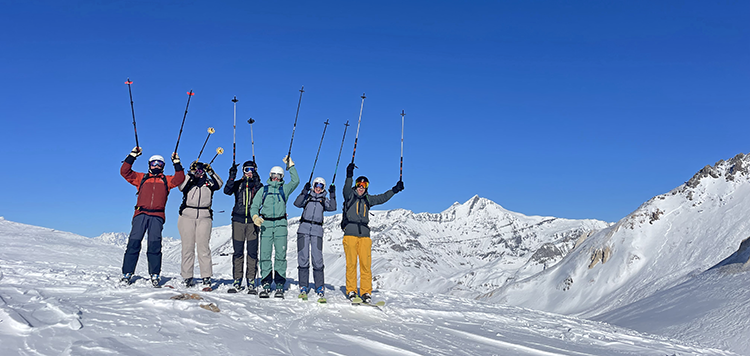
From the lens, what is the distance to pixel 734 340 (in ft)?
55.7

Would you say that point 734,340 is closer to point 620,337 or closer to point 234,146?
point 620,337

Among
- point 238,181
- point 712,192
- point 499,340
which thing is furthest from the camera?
point 712,192

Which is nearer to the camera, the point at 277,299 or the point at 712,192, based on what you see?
the point at 277,299

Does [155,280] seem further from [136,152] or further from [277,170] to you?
[277,170]

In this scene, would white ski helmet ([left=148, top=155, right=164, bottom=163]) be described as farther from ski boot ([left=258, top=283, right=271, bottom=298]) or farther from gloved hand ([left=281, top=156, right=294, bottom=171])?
ski boot ([left=258, top=283, right=271, bottom=298])

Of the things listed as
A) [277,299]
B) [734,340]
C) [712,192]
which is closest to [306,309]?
[277,299]

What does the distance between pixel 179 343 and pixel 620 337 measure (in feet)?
32.2

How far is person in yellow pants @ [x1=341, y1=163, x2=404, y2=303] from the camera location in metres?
11.8

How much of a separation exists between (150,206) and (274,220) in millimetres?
2962

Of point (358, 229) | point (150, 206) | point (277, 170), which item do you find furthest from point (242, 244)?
point (358, 229)

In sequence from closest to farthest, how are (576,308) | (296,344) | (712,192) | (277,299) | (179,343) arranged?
1. (179,343)
2. (296,344)
3. (277,299)
4. (576,308)
5. (712,192)

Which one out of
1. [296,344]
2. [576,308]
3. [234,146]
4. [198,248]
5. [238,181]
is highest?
[234,146]

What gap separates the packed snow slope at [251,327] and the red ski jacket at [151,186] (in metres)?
1.89

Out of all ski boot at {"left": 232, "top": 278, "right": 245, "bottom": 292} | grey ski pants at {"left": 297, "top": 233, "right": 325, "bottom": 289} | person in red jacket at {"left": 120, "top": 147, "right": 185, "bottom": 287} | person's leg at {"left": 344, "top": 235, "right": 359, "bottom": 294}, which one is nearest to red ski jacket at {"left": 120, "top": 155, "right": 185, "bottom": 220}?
person in red jacket at {"left": 120, "top": 147, "right": 185, "bottom": 287}
